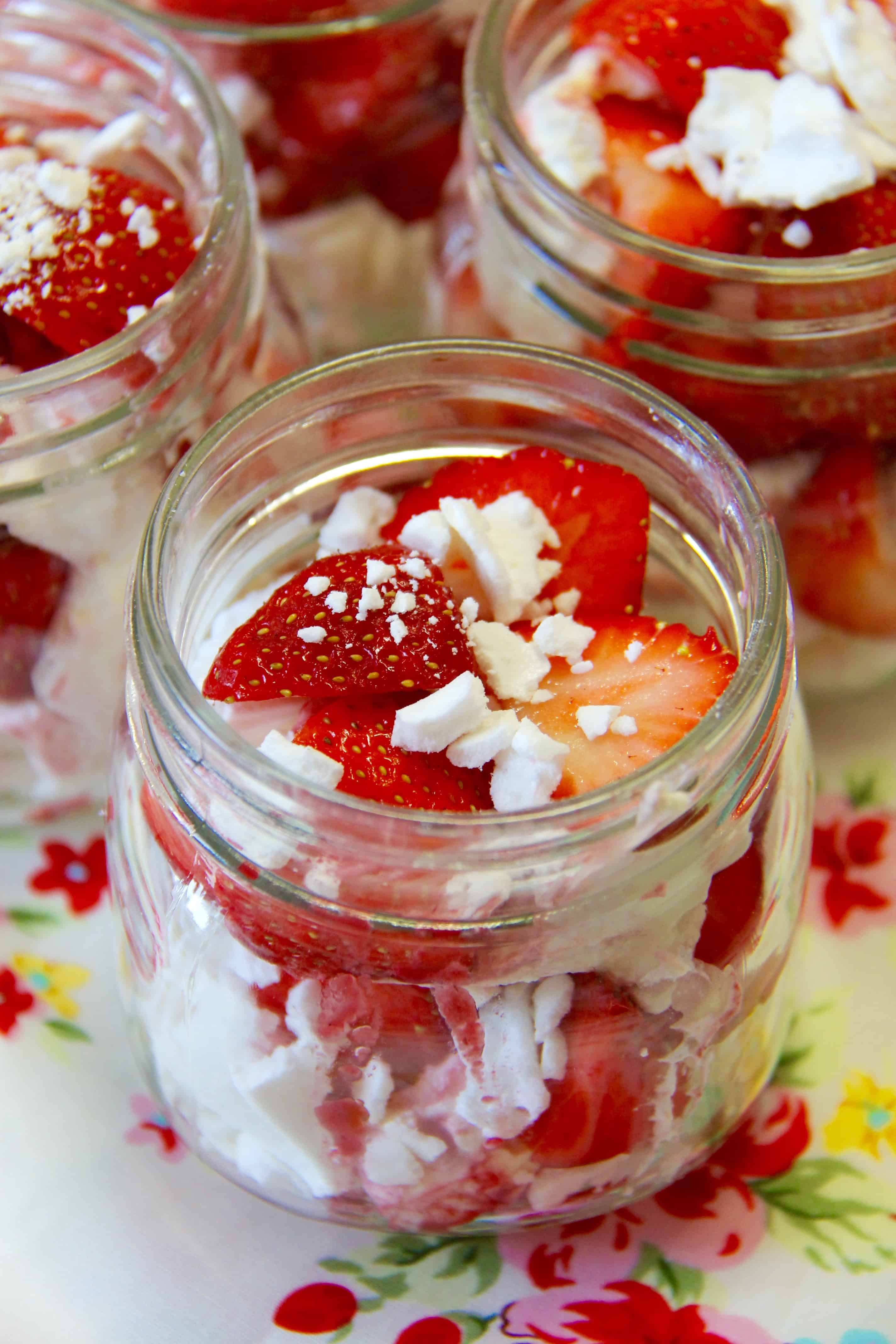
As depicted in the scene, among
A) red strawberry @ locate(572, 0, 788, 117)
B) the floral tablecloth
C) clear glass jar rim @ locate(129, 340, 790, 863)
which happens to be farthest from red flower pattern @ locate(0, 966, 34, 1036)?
red strawberry @ locate(572, 0, 788, 117)

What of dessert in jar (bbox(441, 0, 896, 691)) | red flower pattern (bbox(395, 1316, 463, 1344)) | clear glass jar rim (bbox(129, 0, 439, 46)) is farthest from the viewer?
clear glass jar rim (bbox(129, 0, 439, 46))

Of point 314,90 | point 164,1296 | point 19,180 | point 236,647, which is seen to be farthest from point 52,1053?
point 314,90

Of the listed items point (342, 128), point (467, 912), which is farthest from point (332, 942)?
point (342, 128)

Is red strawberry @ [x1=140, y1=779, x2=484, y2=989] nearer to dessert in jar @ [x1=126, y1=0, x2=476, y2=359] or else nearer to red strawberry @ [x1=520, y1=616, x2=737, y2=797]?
red strawberry @ [x1=520, y1=616, x2=737, y2=797]

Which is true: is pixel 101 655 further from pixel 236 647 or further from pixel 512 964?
pixel 512 964

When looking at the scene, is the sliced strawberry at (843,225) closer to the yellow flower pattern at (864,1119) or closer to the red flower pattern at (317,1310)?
the yellow flower pattern at (864,1119)

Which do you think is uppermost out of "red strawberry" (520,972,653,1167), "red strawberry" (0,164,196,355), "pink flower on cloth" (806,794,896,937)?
"red strawberry" (0,164,196,355)

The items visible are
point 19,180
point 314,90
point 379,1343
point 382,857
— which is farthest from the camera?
point 314,90
